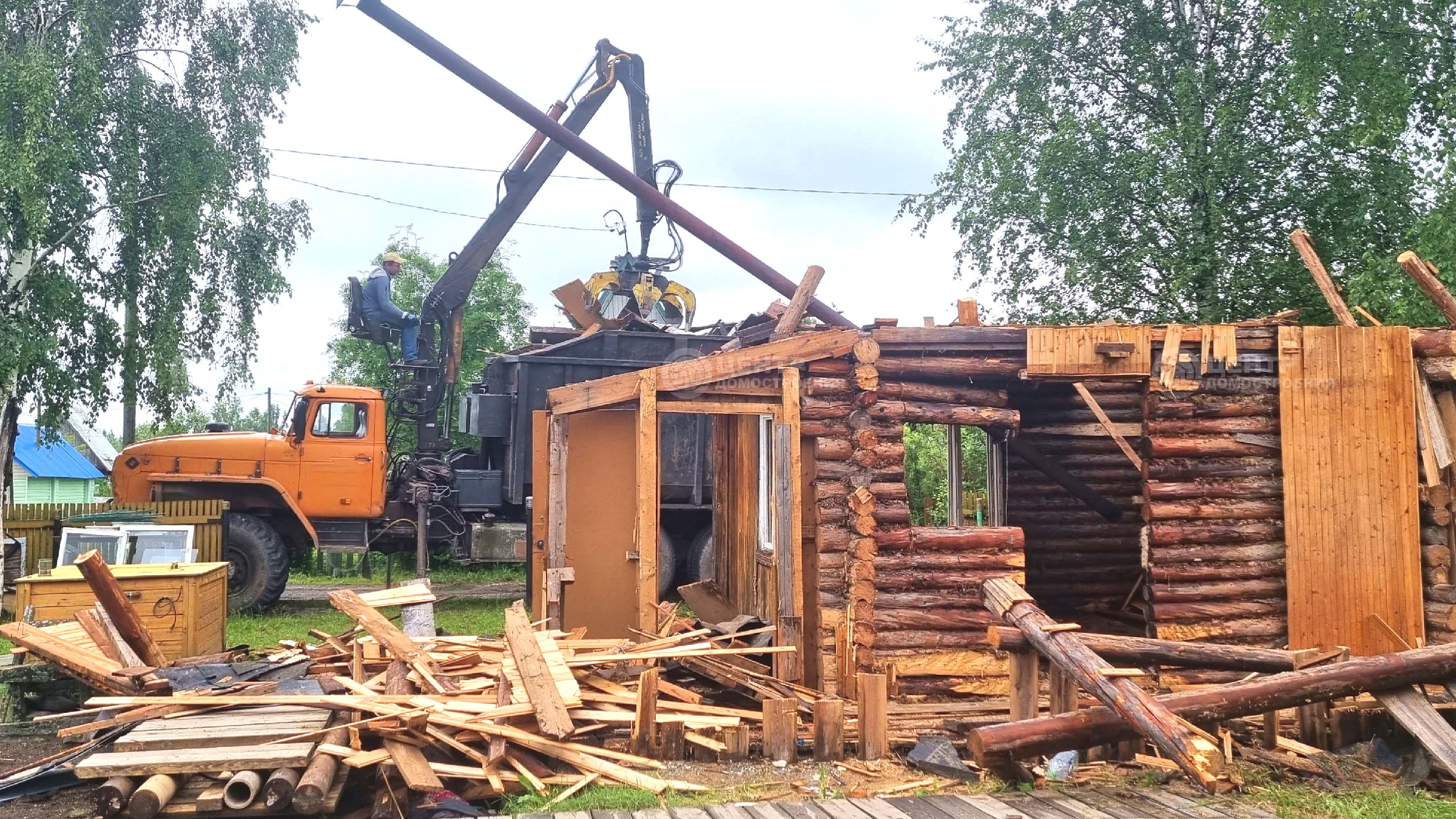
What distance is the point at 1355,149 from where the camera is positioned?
55.0 feet

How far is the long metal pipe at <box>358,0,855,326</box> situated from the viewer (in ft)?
45.6

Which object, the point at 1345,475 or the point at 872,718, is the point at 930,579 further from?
the point at 1345,475

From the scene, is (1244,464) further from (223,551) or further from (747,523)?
(223,551)

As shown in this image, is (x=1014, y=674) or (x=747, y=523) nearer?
(x=1014, y=674)

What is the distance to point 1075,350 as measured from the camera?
8.95 meters

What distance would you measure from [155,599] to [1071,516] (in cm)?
990

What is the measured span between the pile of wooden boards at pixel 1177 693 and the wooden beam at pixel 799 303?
3250 millimetres

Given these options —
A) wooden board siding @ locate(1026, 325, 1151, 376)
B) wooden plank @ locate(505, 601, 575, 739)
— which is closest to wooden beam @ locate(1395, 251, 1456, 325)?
wooden board siding @ locate(1026, 325, 1151, 376)

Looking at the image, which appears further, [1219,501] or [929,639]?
[1219,501]

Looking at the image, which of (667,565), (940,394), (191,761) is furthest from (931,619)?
(667,565)

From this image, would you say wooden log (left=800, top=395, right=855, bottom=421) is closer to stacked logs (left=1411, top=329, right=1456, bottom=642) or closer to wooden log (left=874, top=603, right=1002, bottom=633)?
wooden log (left=874, top=603, right=1002, bottom=633)

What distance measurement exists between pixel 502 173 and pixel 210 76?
16.2ft

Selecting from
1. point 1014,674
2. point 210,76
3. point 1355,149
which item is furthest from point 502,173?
point 1355,149

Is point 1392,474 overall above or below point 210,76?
below
